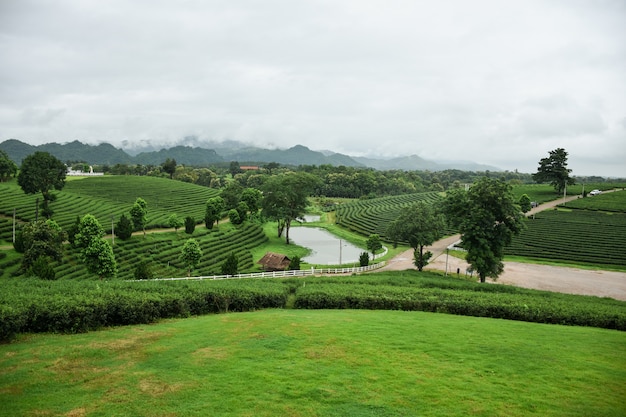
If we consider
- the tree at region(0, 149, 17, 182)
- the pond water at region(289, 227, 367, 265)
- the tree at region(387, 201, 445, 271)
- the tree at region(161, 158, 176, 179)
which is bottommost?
the pond water at region(289, 227, 367, 265)

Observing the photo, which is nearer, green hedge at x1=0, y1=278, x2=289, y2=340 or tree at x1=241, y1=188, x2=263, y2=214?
green hedge at x1=0, y1=278, x2=289, y2=340

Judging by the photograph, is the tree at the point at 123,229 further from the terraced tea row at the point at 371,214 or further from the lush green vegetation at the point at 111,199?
the terraced tea row at the point at 371,214

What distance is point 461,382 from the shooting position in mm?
10484

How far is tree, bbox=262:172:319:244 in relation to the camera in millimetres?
62344

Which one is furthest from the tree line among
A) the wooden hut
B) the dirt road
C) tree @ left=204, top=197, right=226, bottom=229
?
the wooden hut

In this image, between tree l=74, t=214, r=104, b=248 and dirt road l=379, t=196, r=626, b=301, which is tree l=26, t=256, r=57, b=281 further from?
dirt road l=379, t=196, r=626, b=301

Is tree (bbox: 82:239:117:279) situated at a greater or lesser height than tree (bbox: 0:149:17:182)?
lesser

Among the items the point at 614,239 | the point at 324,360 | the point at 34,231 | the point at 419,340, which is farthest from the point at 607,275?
the point at 34,231

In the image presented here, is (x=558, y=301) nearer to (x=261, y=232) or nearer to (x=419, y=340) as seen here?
(x=419, y=340)

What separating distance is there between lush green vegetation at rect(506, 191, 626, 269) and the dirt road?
555cm

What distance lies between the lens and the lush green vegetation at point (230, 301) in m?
13.9

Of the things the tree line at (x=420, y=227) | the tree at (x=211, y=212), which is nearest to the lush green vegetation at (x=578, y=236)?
the tree line at (x=420, y=227)

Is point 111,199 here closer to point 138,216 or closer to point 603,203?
point 138,216

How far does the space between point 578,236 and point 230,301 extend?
59619mm
